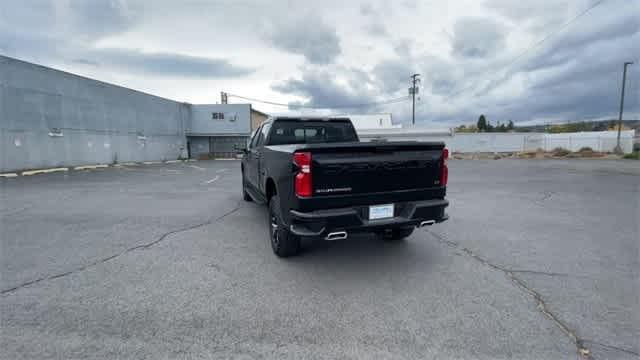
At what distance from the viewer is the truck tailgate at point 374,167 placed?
10.7 feet

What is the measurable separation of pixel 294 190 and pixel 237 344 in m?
1.58

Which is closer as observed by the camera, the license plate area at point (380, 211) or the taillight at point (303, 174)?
the taillight at point (303, 174)

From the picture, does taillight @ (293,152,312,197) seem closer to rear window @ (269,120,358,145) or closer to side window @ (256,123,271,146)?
rear window @ (269,120,358,145)

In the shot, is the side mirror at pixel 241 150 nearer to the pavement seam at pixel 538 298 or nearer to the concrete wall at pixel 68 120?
the pavement seam at pixel 538 298

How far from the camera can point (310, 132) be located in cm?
567

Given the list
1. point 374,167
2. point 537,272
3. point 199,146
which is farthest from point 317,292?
point 199,146

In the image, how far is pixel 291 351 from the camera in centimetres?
232

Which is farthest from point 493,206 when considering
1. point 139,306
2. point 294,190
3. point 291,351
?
point 139,306

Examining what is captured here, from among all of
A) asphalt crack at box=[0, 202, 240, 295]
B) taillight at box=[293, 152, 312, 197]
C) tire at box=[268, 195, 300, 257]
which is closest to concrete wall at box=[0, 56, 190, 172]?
asphalt crack at box=[0, 202, 240, 295]

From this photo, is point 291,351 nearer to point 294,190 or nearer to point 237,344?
point 237,344

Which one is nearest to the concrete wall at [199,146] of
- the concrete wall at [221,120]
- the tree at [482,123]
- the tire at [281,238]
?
the concrete wall at [221,120]

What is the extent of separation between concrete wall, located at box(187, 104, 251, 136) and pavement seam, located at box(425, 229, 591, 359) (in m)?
31.0

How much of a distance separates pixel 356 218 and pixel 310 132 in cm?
277

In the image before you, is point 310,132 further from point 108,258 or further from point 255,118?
point 255,118
